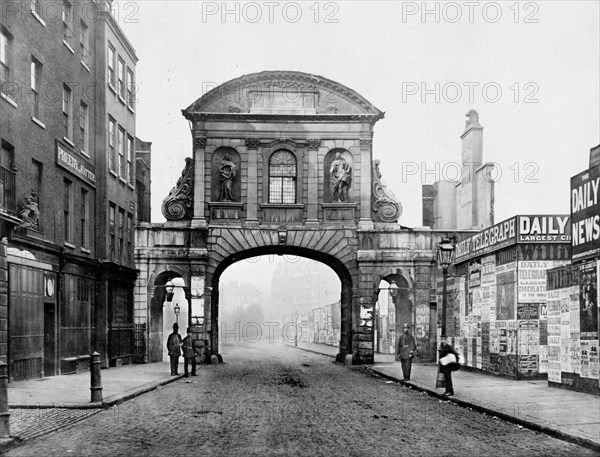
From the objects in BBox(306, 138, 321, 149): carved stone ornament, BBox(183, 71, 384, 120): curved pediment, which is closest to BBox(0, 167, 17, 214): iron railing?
BBox(183, 71, 384, 120): curved pediment

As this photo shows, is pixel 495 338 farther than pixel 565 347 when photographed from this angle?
Yes

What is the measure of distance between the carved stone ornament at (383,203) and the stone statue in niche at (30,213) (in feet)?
57.2

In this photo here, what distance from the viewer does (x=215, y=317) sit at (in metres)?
37.6

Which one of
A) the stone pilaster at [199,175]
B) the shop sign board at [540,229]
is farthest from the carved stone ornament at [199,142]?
the shop sign board at [540,229]

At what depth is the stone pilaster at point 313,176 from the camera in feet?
121

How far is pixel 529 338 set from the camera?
24656mm

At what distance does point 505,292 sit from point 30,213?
1414 cm

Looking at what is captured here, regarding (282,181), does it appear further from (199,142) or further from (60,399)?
(60,399)

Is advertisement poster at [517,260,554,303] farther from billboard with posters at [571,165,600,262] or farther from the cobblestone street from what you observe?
the cobblestone street

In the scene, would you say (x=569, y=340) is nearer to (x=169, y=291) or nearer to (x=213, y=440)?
(x=213, y=440)

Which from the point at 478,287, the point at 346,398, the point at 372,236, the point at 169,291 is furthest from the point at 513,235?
the point at 169,291

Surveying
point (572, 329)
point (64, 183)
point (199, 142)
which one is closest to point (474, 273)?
point (572, 329)

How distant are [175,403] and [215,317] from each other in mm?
19863

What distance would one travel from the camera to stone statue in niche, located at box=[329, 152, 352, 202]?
36875 millimetres
